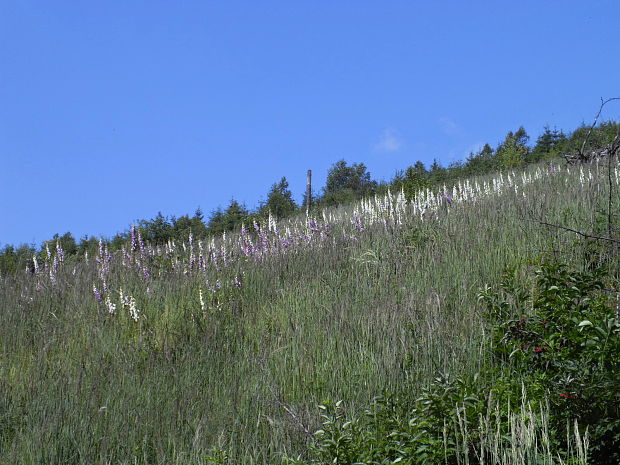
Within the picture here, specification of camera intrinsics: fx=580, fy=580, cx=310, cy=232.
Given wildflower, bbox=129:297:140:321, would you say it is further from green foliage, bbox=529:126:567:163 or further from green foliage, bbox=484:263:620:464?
green foliage, bbox=529:126:567:163

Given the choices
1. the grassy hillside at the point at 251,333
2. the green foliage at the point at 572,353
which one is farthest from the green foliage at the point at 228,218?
the green foliage at the point at 572,353

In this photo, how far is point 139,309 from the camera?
8.14m

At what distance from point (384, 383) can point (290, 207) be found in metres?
19.6

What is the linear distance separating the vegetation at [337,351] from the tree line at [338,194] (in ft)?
16.7

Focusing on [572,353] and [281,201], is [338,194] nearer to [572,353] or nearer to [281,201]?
[281,201]

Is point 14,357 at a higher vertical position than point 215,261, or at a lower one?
lower

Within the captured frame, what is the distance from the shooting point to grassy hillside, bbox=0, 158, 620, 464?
4723 mm

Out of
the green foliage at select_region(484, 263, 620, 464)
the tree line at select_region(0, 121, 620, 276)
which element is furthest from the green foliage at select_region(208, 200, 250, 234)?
the green foliage at select_region(484, 263, 620, 464)

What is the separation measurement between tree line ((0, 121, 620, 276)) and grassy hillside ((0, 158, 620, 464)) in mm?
4232

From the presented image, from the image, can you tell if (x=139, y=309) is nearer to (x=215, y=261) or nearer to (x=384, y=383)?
(x=215, y=261)

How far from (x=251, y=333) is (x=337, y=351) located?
130 cm

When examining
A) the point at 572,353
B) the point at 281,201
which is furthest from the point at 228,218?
the point at 572,353

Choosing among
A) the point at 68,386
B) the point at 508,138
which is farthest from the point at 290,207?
the point at 68,386

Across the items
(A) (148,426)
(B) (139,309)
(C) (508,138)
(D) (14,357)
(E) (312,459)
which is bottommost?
(E) (312,459)
